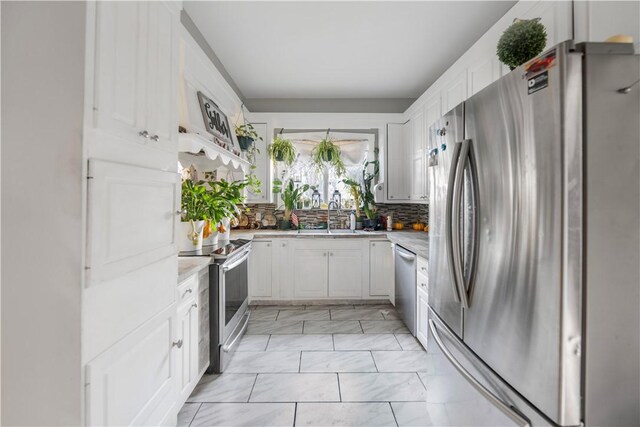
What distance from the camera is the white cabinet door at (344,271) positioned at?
3781mm

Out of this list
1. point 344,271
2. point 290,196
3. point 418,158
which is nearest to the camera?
point 418,158

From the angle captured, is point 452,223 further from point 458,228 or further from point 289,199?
point 289,199

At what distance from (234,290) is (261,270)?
109cm

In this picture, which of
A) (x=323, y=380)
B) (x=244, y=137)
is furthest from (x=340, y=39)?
(x=323, y=380)

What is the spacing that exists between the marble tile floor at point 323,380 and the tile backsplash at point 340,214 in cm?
154

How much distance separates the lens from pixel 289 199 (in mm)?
4133

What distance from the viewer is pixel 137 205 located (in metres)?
1.18

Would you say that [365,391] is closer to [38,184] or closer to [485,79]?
[38,184]

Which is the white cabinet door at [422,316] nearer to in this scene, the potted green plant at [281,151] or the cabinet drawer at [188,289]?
the cabinet drawer at [188,289]

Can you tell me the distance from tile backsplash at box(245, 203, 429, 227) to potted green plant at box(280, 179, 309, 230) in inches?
8.1

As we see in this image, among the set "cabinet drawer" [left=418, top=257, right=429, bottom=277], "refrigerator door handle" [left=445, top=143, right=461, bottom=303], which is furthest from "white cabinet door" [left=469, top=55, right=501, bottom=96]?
"cabinet drawer" [left=418, top=257, right=429, bottom=277]

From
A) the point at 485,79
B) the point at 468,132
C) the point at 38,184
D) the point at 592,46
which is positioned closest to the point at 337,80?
the point at 485,79

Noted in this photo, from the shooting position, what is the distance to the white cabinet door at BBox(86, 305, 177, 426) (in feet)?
3.33

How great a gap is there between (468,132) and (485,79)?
1115mm
